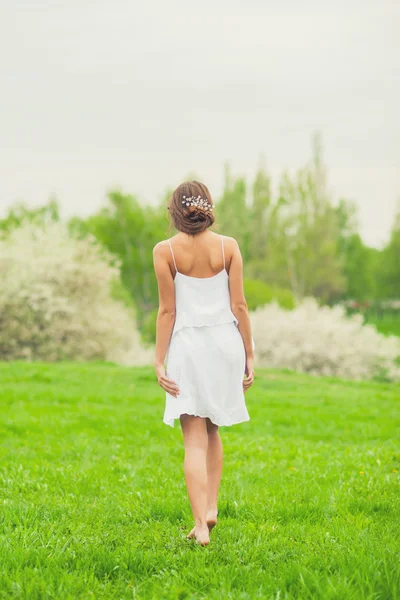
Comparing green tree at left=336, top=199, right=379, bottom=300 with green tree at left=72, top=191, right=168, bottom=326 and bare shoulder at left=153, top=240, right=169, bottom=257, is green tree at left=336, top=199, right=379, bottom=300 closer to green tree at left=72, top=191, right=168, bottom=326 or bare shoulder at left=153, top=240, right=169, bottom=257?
green tree at left=72, top=191, right=168, bottom=326

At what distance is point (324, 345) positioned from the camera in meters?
28.5

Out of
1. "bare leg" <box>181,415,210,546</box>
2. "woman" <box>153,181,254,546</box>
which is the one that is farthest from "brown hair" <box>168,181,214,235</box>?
"bare leg" <box>181,415,210,546</box>

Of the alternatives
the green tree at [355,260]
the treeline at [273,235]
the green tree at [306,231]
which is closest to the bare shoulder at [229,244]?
the treeline at [273,235]

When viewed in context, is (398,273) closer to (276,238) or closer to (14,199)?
(276,238)

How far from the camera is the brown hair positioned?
4.71 meters

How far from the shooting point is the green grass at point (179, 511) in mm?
3631

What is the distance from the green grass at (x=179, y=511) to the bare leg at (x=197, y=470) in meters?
0.15

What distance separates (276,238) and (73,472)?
56.3m

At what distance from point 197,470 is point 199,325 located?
101cm

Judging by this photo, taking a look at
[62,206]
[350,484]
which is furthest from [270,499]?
[62,206]

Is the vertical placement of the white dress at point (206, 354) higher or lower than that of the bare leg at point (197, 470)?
higher

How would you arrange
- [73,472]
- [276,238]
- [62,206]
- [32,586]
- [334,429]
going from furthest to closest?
[62,206], [276,238], [334,429], [73,472], [32,586]

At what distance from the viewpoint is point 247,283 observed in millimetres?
42531

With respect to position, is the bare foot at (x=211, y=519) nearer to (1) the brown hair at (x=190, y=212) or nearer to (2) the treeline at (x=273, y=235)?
(1) the brown hair at (x=190, y=212)
